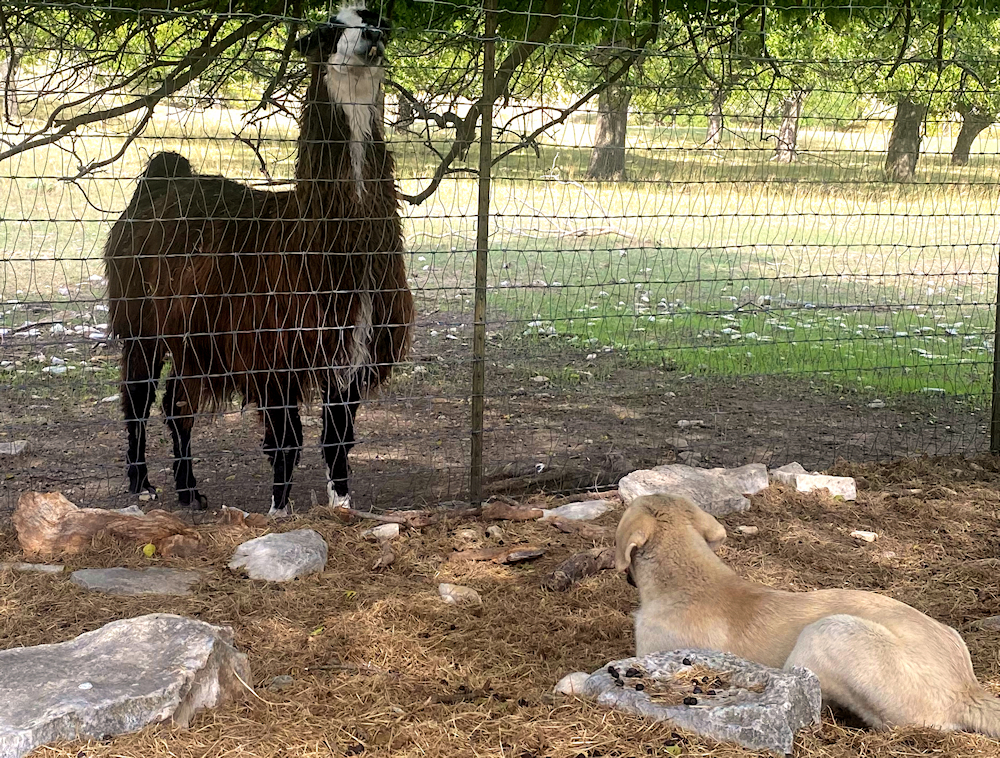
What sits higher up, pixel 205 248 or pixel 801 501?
pixel 205 248

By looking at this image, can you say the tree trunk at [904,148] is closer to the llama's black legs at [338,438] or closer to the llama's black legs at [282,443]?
the llama's black legs at [338,438]

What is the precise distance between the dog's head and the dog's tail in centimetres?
93

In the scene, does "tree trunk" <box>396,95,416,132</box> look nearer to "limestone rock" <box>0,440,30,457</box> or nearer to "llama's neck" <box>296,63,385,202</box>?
"llama's neck" <box>296,63,385,202</box>

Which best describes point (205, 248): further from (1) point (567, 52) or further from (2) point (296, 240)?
(1) point (567, 52)

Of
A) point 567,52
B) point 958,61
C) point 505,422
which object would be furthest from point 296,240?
point 958,61

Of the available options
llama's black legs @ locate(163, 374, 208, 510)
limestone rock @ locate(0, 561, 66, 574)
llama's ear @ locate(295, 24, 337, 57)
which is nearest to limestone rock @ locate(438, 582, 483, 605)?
limestone rock @ locate(0, 561, 66, 574)

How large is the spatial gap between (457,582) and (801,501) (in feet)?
6.96

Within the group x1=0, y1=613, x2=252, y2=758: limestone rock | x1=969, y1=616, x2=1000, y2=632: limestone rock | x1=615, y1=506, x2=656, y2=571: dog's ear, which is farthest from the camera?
x1=969, y1=616, x2=1000, y2=632: limestone rock

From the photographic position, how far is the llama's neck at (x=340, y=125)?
5.45 metres

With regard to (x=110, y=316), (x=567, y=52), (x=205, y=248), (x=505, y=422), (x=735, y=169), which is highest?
(x=567, y=52)

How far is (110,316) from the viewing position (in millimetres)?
6480

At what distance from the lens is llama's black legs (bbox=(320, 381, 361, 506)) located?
5.82 metres

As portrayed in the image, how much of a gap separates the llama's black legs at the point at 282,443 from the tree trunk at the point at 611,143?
2037 mm

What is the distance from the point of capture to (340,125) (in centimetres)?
547
